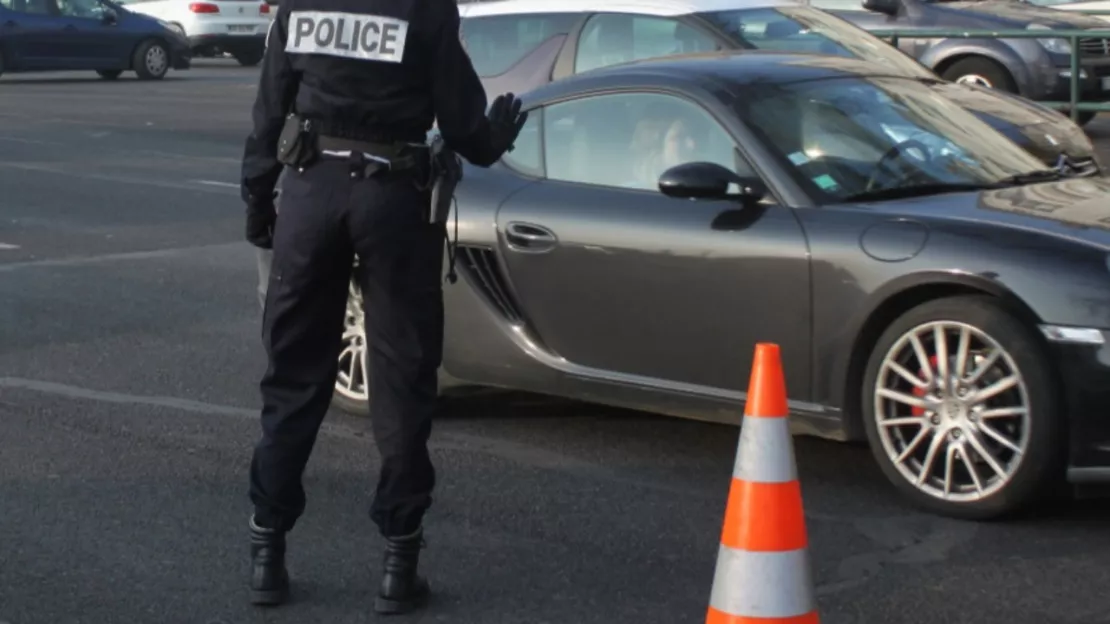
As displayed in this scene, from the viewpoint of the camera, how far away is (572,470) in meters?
6.47

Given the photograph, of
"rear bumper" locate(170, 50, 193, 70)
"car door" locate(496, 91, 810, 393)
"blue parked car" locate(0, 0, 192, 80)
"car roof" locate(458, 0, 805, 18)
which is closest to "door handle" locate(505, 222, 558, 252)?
"car door" locate(496, 91, 810, 393)

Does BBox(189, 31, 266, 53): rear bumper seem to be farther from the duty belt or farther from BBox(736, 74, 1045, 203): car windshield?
the duty belt

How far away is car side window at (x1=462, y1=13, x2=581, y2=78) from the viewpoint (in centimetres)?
1221

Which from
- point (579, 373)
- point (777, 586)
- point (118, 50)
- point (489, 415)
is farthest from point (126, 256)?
point (118, 50)

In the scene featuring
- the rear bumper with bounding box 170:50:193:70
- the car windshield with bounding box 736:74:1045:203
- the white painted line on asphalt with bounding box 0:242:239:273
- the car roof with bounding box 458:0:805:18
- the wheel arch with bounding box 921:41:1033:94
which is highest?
the car roof with bounding box 458:0:805:18

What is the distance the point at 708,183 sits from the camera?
20.1 feet

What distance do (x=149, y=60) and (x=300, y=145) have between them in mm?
25153

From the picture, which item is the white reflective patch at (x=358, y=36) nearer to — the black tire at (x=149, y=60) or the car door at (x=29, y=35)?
the car door at (x=29, y=35)

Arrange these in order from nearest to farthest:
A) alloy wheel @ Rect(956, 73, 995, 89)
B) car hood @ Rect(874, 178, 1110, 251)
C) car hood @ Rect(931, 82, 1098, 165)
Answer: car hood @ Rect(874, 178, 1110, 251) → car hood @ Rect(931, 82, 1098, 165) → alloy wheel @ Rect(956, 73, 995, 89)

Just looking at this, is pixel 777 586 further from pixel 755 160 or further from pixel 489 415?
pixel 489 415

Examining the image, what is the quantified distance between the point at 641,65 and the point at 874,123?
88 cm

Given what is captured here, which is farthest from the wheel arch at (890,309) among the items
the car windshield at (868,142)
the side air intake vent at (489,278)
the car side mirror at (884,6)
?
the car side mirror at (884,6)

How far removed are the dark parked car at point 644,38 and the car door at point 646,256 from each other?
5166 millimetres

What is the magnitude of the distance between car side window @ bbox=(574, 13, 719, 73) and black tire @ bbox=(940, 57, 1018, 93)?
5.55 meters
